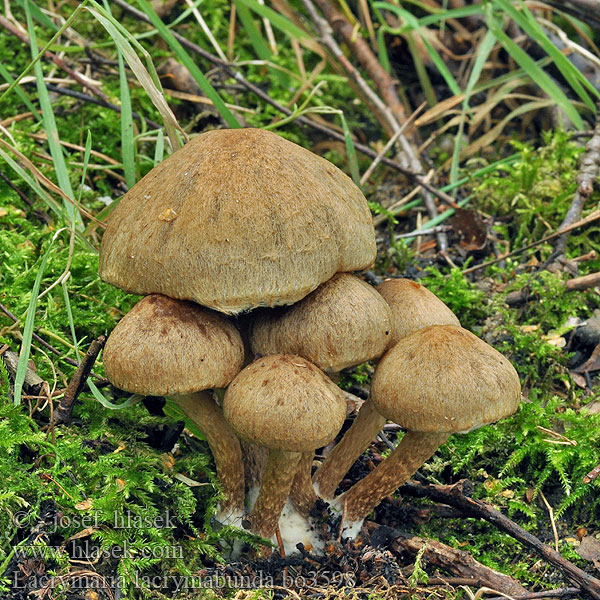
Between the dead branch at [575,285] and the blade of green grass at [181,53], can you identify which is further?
the dead branch at [575,285]

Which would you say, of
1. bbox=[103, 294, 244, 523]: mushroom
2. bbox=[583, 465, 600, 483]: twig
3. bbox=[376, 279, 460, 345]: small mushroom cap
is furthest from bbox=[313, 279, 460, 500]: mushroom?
bbox=[583, 465, 600, 483]: twig

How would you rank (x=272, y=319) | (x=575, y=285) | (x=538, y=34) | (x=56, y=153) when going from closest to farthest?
(x=272, y=319), (x=56, y=153), (x=575, y=285), (x=538, y=34)

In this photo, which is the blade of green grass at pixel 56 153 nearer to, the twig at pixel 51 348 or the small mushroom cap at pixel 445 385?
the twig at pixel 51 348

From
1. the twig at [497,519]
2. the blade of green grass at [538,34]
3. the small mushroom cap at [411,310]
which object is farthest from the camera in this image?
the blade of green grass at [538,34]

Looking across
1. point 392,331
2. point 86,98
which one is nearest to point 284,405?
point 392,331

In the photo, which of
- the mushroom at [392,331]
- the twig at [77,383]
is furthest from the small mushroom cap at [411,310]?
the twig at [77,383]

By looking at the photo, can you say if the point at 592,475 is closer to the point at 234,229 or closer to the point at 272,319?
the point at 272,319

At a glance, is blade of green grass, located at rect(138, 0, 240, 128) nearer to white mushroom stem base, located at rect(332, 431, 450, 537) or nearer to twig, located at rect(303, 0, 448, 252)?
twig, located at rect(303, 0, 448, 252)
